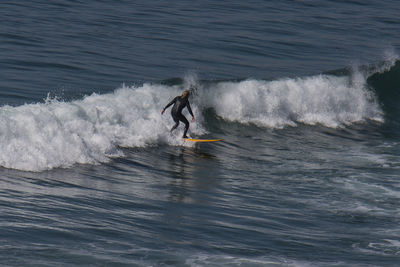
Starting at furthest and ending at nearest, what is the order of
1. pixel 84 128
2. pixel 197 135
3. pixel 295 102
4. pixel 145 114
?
1. pixel 295 102
2. pixel 197 135
3. pixel 145 114
4. pixel 84 128

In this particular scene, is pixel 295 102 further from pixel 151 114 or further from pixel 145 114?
pixel 145 114

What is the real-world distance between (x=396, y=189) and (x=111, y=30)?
16.7 metres

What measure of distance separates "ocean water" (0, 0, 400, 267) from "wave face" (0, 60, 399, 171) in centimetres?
5

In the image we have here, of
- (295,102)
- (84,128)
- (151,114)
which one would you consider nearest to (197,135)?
(151,114)

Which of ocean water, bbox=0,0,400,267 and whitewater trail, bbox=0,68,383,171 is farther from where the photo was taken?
whitewater trail, bbox=0,68,383,171

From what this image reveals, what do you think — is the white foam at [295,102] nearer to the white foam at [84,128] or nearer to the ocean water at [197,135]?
the ocean water at [197,135]

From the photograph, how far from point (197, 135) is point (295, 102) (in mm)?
5120

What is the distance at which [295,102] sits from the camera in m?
24.5

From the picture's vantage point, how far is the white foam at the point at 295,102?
23.1m

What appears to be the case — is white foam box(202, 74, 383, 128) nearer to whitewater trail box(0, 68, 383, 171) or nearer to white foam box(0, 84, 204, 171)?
whitewater trail box(0, 68, 383, 171)

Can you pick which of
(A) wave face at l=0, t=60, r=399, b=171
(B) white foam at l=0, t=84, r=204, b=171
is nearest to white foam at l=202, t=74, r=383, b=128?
(A) wave face at l=0, t=60, r=399, b=171

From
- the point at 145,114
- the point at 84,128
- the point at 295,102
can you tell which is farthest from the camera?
the point at 295,102

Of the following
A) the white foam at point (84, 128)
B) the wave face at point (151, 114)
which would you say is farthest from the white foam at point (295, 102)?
the white foam at point (84, 128)

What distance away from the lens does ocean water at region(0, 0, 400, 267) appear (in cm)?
1097
